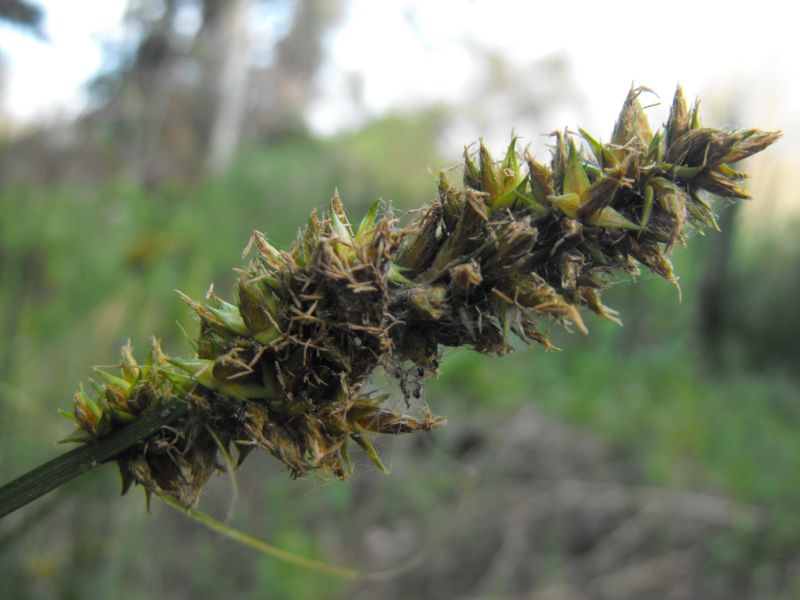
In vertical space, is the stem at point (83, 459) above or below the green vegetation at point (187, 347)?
below

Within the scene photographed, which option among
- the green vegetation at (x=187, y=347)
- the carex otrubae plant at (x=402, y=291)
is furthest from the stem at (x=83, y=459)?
the green vegetation at (x=187, y=347)

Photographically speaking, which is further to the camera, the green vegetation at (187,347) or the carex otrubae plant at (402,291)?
the green vegetation at (187,347)

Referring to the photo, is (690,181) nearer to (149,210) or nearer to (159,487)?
(159,487)

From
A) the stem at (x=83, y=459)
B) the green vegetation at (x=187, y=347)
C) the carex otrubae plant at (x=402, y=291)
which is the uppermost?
the green vegetation at (x=187, y=347)

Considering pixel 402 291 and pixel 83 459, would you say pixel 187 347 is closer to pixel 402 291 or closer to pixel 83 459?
pixel 83 459

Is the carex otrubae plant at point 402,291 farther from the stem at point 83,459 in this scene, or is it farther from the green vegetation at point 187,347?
the green vegetation at point 187,347

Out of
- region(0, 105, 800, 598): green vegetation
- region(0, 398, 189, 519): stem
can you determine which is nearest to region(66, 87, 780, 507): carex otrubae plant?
region(0, 398, 189, 519): stem

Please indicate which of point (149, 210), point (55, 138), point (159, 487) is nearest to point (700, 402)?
point (149, 210)

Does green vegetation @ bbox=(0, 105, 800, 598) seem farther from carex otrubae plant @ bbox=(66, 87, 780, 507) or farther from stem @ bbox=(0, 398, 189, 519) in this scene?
carex otrubae plant @ bbox=(66, 87, 780, 507)
